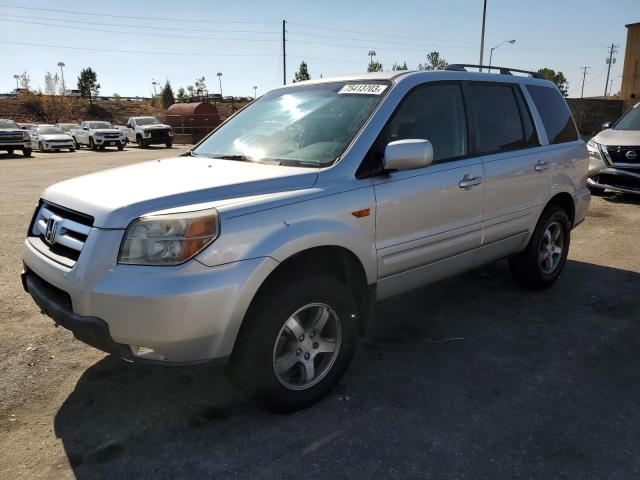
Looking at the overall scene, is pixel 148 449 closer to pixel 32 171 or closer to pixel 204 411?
pixel 204 411

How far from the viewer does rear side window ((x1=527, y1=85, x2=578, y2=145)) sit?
4.70 metres

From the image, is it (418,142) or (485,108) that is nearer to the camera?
(418,142)

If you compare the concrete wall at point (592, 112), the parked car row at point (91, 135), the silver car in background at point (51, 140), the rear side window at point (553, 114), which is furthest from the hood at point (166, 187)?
the concrete wall at point (592, 112)

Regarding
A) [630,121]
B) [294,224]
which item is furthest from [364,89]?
[630,121]

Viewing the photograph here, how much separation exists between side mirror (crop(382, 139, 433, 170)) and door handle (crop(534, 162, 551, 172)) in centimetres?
177

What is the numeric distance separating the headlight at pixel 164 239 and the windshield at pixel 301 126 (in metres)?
0.93

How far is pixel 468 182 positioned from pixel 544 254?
1633 mm

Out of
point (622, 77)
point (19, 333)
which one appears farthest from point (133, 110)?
point (19, 333)

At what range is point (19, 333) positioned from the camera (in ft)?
13.3

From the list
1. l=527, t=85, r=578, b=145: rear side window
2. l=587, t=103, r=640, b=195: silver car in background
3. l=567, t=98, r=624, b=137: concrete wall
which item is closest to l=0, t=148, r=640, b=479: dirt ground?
l=527, t=85, r=578, b=145: rear side window

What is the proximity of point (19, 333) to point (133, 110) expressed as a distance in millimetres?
78339

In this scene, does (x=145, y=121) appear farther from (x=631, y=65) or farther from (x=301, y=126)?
(x=301, y=126)

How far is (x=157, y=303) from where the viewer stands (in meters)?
2.36

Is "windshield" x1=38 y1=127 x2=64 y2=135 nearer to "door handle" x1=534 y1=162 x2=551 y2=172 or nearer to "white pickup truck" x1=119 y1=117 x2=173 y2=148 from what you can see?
"white pickup truck" x1=119 y1=117 x2=173 y2=148
